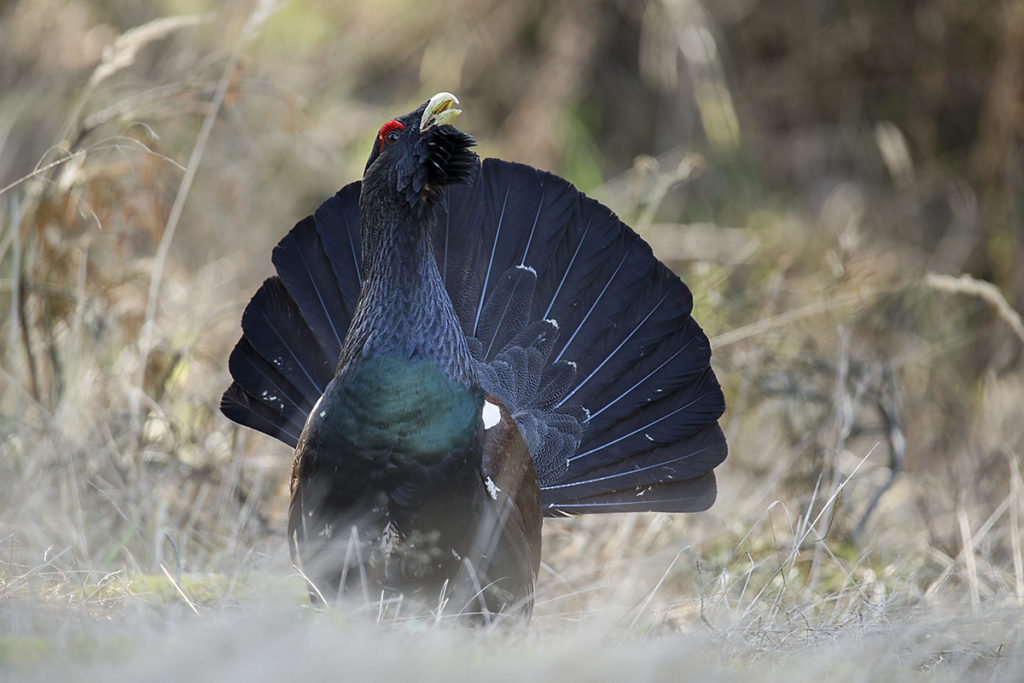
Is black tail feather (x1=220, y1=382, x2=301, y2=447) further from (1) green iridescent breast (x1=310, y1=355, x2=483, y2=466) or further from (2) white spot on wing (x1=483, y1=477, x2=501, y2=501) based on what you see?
(2) white spot on wing (x1=483, y1=477, x2=501, y2=501)

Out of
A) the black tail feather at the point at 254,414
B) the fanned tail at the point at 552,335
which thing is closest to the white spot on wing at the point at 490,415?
the fanned tail at the point at 552,335

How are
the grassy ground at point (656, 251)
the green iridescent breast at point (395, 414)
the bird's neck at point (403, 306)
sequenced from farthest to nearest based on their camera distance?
the bird's neck at point (403, 306)
the green iridescent breast at point (395, 414)
the grassy ground at point (656, 251)

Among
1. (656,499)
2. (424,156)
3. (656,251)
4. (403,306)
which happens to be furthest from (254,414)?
(656,251)

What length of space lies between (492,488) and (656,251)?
11.5ft

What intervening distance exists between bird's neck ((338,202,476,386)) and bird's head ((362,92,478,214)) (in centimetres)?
6

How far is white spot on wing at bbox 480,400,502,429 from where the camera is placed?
2.78 m

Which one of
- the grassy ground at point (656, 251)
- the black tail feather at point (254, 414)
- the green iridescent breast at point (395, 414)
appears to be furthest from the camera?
the black tail feather at point (254, 414)

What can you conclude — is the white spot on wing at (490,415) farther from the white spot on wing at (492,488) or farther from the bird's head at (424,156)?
the bird's head at (424,156)

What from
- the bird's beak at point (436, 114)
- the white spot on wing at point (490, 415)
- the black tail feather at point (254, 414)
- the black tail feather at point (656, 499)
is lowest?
the black tail feather at point (656, 499)

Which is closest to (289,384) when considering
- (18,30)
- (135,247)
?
(135,247)

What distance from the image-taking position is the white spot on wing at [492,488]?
2.72m

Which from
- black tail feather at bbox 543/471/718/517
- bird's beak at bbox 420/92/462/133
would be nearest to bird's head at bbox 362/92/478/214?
bird's beak at bbox 420/92/462/133

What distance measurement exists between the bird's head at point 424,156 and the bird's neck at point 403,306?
0.20 ft

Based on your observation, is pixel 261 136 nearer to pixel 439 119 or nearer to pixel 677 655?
pixel 439 119
